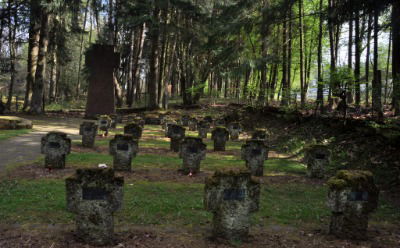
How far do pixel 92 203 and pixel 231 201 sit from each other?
2015 millimetres

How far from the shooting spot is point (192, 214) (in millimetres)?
6129

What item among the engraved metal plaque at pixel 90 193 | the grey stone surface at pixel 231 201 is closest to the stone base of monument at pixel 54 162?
the engraved metal plaque at pixel 90 193

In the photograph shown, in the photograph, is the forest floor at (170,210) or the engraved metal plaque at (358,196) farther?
the engraved metal plaque at (358,196)

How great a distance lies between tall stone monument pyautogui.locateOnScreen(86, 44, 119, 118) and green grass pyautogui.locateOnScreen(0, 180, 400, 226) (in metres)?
17.5

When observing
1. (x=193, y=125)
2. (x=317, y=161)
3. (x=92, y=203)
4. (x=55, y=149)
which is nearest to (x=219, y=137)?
(x=317, y=161)

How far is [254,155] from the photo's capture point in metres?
9.54

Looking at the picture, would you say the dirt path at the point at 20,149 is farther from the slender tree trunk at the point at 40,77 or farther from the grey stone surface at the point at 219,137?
the slender tree trunk at the point at 40,77

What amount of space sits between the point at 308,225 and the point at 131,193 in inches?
143

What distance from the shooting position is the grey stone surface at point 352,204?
534 centimetres

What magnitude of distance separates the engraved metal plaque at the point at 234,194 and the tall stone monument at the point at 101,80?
2093cm

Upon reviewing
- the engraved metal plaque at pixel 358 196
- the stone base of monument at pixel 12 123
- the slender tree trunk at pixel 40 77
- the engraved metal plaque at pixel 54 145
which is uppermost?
the slender tree trunk at pixel 40 77

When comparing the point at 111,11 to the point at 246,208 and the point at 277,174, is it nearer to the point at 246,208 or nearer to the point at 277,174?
the point at 277,174

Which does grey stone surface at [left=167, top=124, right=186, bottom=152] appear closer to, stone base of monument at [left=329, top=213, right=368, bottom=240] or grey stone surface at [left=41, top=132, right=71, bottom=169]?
grey stone surface at [left=41, top=132, right=71, bottom=169]

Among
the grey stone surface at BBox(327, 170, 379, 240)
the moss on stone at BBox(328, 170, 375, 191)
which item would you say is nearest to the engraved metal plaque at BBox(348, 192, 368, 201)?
the grey stone surface at BBox(327, 170, 379, 240)
